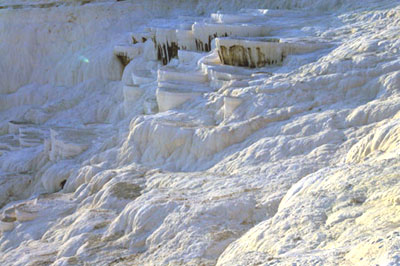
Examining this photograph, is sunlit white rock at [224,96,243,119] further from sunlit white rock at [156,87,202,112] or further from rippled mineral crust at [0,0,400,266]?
sunlit white rock at [156,87,202,112]

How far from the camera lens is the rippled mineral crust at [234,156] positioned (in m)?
7.33

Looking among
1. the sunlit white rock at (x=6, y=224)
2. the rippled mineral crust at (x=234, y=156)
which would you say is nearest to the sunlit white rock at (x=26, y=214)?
the rippled mineral crust at (x=234, y=156)

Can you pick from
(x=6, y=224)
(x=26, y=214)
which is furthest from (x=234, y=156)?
(x=6, y=224)

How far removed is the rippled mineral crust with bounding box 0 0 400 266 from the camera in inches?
289

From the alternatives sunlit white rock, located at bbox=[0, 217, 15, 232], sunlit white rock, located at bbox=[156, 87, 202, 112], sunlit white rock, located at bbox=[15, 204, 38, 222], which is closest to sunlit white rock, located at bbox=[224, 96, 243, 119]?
sunlit white rock, located at bbox=[156, 87, 202, 112]

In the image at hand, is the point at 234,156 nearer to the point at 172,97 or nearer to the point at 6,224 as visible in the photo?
the point at 172,97

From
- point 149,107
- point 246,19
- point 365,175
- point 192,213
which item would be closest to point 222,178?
point 192,213

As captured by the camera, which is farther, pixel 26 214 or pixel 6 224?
pixel 6 224

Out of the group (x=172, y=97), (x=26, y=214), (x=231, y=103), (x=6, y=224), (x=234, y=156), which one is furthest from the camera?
(x=172, y=97)

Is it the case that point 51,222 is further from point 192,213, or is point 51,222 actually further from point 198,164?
point 192,213

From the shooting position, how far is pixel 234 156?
1273 centimetres

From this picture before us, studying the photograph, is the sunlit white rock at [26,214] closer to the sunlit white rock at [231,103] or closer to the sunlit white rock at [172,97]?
the sunlit white rock at [172,97]

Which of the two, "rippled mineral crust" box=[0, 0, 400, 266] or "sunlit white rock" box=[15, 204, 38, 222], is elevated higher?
Answer: "rippled mineral crust" box=[0, 0, 400, 266]

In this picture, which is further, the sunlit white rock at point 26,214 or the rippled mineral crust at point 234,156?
the sunlit white rock at point 26,214
